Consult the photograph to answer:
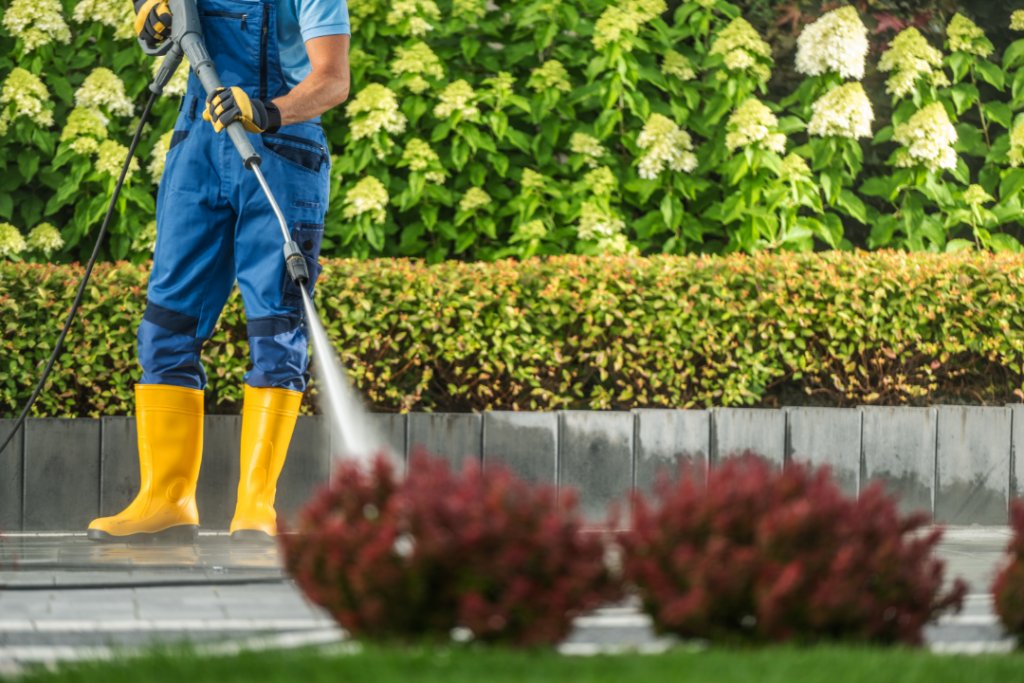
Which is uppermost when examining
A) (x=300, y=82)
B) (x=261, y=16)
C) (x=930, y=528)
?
(x=261, y=16)

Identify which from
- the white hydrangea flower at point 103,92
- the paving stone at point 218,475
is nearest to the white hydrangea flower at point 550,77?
the white hydrangea flower at point 103,92

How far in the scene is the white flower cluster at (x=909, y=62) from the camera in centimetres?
630

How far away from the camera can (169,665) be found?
2.28 metres

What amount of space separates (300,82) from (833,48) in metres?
3.33

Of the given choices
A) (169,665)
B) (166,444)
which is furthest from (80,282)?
(169,665)

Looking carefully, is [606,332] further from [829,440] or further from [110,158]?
[110,158]

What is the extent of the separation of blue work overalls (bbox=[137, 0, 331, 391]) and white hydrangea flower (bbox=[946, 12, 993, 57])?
13.7ft

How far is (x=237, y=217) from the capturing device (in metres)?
4.47

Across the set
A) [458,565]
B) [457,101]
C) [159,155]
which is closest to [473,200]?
[457,101]

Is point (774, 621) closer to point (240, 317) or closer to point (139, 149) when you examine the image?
point (240, 317)

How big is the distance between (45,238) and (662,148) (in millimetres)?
3543

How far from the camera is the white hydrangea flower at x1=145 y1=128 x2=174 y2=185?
19.3ft

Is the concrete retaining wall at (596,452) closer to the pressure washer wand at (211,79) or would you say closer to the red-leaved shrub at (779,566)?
the pressure washer wand at (211,79)

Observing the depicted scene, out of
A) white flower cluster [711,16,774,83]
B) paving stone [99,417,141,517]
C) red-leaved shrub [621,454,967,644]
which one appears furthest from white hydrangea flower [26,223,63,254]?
red-leaved shrub [621,454,967,644]
